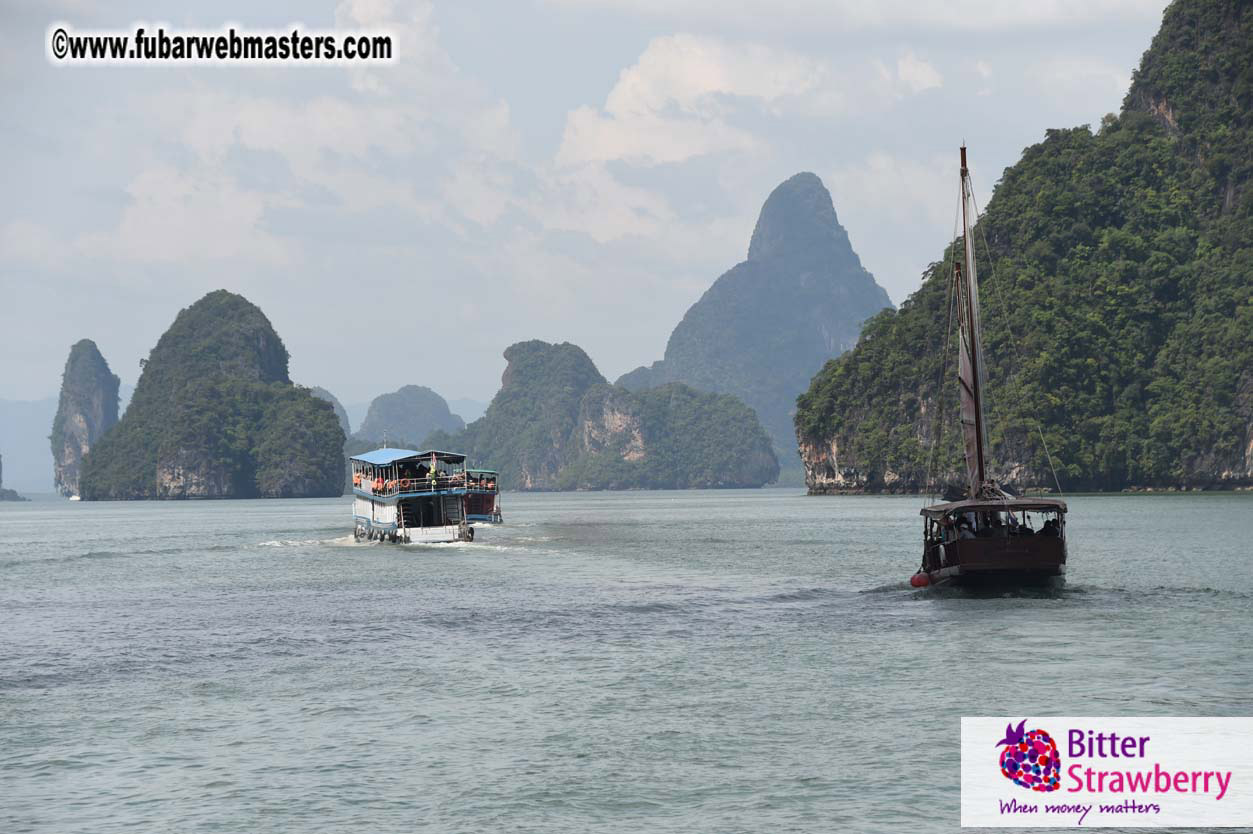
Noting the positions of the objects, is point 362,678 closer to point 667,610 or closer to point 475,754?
point 475,754

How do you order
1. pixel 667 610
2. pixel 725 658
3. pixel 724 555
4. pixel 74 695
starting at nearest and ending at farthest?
pixel 74 695
pixel 725 658
pixel 667 610
pixel 724 555

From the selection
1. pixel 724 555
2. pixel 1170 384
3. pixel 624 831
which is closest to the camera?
pixel 624 831

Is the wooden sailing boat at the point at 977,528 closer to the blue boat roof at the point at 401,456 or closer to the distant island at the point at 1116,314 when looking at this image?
the blue boat roof at the point at 401,456

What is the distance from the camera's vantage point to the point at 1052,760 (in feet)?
50.5

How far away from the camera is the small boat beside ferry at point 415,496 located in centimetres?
7275

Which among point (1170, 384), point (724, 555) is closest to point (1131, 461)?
point (1170, 384)

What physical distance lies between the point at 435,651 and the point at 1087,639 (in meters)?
15.7

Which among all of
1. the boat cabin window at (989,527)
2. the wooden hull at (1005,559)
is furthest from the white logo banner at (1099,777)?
the boat cabin window at (989,527)

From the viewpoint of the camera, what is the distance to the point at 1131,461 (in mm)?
144000

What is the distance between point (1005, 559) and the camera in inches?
1580

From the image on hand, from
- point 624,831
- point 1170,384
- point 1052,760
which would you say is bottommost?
point 624,831

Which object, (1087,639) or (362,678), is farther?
(1087,639)

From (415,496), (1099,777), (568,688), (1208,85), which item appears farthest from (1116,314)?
(1099,777)

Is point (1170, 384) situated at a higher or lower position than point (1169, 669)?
higher
